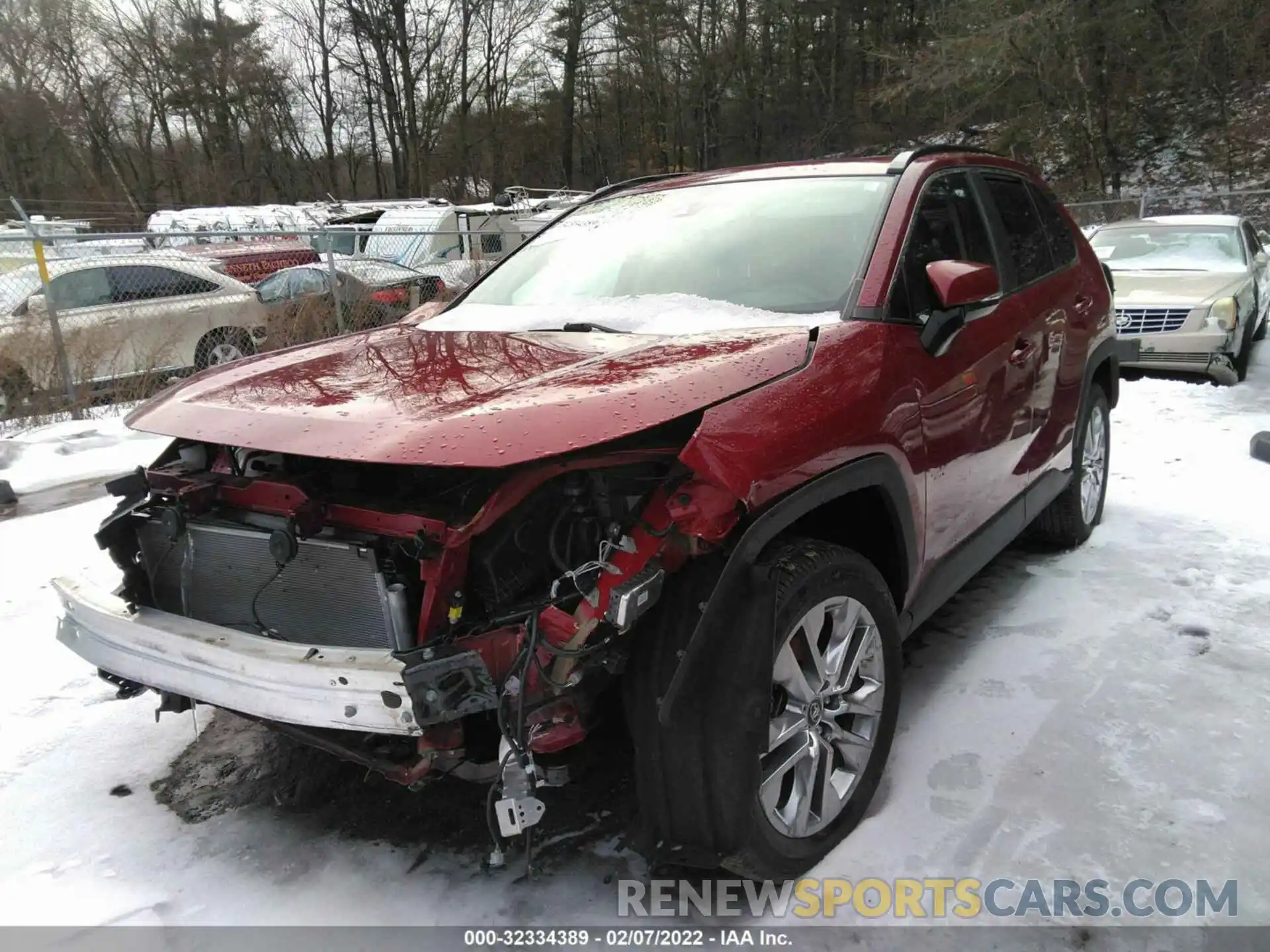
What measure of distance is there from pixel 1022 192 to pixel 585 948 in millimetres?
3586

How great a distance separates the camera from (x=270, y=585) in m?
2.24

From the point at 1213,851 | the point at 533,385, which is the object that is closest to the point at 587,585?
the point at 533,385

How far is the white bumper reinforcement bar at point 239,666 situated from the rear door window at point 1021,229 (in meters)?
2.88

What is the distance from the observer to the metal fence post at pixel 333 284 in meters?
9.90

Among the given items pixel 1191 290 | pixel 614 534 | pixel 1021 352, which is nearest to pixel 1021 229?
pixel 1021 352

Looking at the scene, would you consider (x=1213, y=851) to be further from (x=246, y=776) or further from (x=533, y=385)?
(x=246, y=776)

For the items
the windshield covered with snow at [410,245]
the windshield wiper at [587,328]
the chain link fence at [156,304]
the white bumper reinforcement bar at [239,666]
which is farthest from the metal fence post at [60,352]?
the windshield wiper at [587,328]

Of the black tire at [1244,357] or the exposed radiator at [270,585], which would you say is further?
the black tire at [1244,357]

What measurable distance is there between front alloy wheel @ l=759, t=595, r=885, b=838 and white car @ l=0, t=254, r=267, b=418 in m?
7.91

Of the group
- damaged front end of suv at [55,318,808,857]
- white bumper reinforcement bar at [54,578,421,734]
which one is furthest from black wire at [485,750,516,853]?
white bumper reinforcement bar at [54,578,421,734]

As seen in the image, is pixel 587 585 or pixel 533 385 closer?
pixel 587 585

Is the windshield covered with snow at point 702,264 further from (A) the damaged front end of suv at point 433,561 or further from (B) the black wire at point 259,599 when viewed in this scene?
(B) the black wire at point 259,599

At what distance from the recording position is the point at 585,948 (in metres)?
2.08

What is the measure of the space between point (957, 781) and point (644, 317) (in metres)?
1.71
